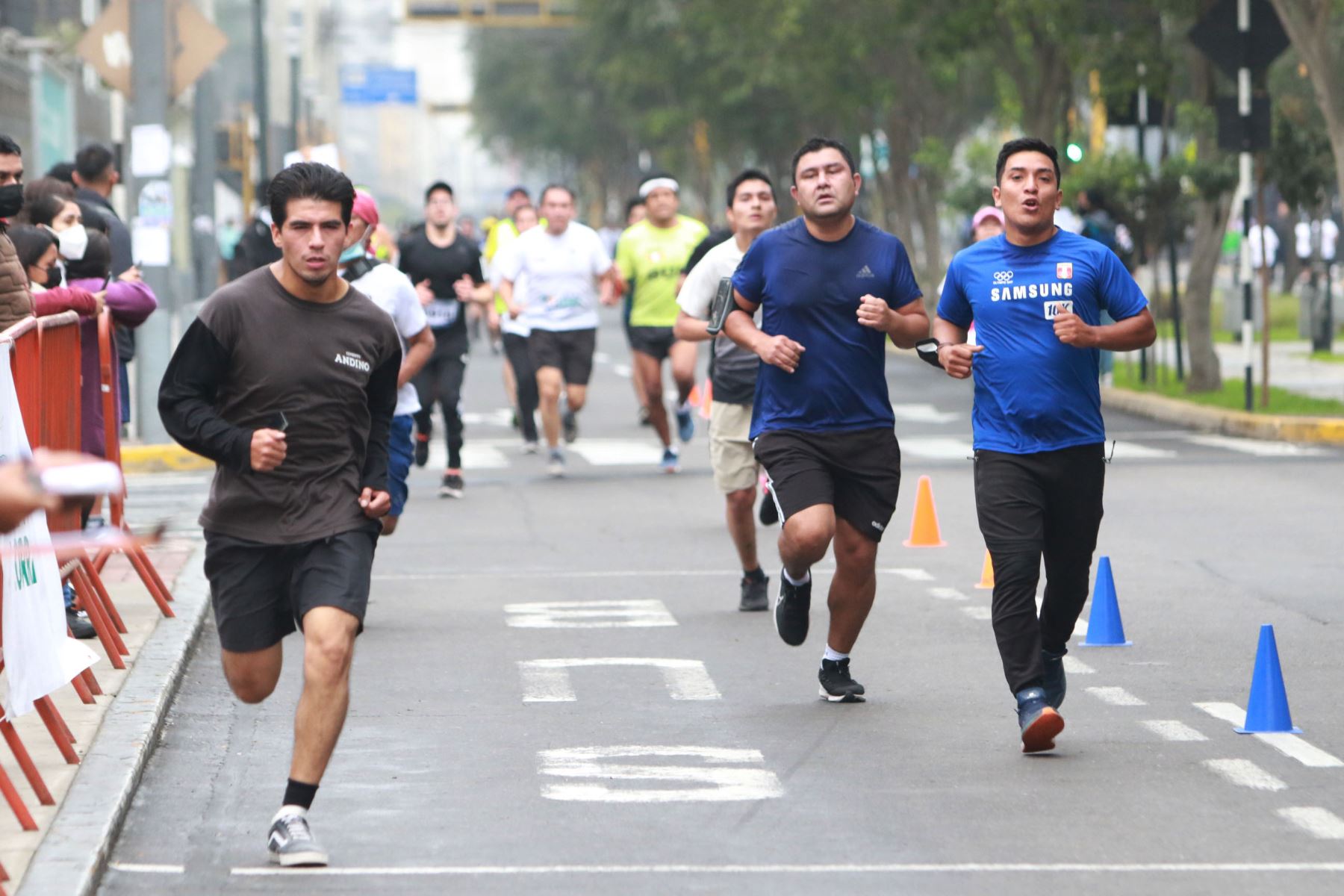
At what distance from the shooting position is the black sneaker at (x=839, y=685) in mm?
8445

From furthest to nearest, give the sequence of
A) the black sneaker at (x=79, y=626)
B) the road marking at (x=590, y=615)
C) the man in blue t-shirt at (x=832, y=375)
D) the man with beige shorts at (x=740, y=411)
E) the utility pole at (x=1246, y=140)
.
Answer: the utility pole at (x=1246, y=140), the man with beige shorts at (x=740, y=411), the road marking at (x=590, y=615), the black sneaker at (x=79, y=626), the man in blue t-shirt at (x=832, y=375)

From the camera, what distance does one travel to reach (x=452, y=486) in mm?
15781

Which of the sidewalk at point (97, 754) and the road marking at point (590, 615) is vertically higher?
the sidewalk at point (97, 754)

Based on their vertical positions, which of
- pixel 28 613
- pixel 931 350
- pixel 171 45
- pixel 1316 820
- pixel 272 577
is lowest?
pixel 1316 820

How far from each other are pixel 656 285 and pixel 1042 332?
31.0ft

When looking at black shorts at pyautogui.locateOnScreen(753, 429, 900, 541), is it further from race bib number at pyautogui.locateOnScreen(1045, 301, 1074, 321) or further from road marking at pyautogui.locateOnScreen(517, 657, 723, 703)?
race bib number at pyautogui.locateOnScreen(1045, 301, 1074, 321)

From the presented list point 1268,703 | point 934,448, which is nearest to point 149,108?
point 934,448

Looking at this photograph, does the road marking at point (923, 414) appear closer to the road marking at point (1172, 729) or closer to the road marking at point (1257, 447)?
the road marking at point (1257, 447)

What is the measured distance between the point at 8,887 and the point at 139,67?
13.4 metres

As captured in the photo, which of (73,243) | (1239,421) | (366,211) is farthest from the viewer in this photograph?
(1239,421)

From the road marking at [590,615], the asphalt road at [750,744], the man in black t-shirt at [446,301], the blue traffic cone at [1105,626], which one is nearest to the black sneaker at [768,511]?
the asphalt road at [750,744]

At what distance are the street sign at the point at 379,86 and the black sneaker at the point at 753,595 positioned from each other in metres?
72.6

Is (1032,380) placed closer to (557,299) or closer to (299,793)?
(299,793)

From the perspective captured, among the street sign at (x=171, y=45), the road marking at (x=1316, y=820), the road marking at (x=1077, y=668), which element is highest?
the street sign at (x=171, y=45)
